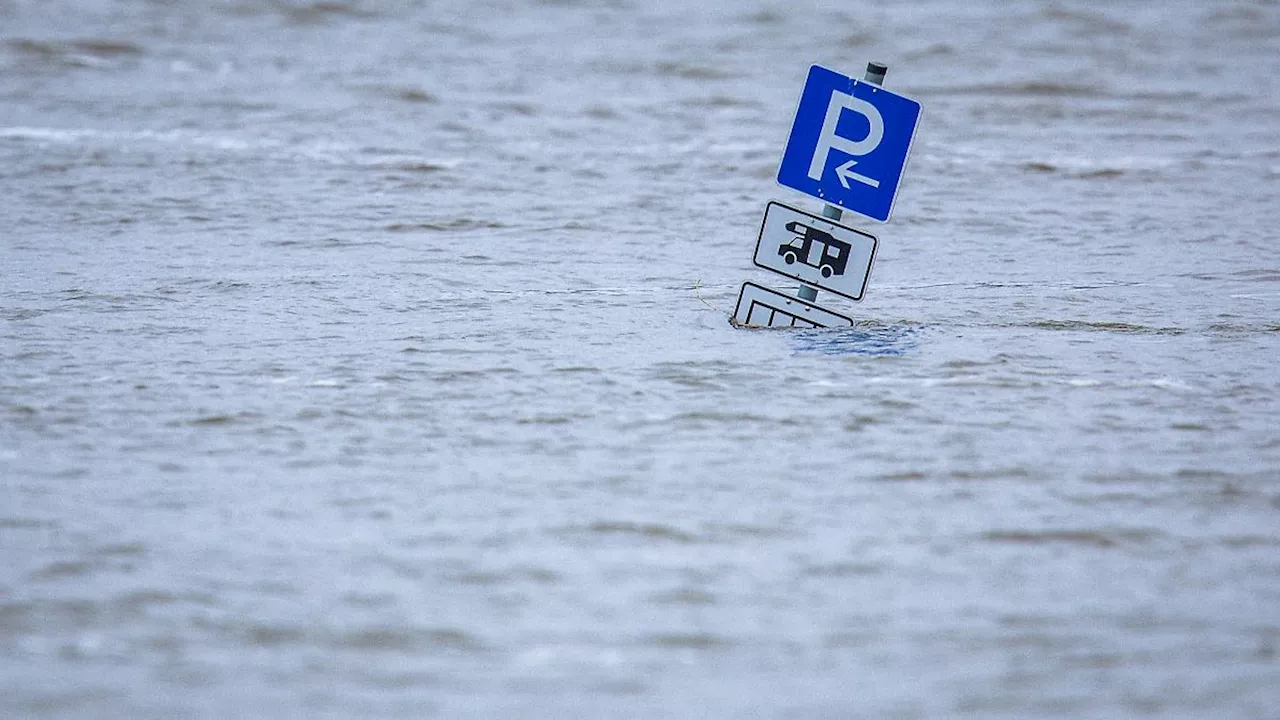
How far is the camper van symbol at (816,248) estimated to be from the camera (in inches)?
246

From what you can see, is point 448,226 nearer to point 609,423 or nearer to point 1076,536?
point 609,423

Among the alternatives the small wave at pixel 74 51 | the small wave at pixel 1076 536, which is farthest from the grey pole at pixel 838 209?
the small wave at pixel 74 51

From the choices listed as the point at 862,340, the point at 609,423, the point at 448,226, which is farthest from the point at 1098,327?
the point at 448,226

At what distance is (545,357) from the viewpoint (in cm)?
595

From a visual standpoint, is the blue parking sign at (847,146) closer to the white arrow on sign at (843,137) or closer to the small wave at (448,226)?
the white arrow on sign at (843,137)

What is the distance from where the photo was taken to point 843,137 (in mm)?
6152

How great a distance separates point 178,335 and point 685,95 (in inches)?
244

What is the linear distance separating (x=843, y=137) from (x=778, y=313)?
2.36 ft

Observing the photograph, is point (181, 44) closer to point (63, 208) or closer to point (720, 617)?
point (63, 208)

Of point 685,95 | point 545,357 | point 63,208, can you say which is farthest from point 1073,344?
point 685,95

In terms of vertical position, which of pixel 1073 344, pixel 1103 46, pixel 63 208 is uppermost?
pixel 1103 46

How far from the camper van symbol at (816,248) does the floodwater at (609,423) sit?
10.2 inches

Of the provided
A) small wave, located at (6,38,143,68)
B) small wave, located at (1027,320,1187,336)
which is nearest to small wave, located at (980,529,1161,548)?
small wave, located at (1027,320,1187,336)

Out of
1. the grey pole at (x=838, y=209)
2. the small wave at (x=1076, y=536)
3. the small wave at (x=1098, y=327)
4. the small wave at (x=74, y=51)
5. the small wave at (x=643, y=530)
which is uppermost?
the grey pole at (x=838, y=209)
